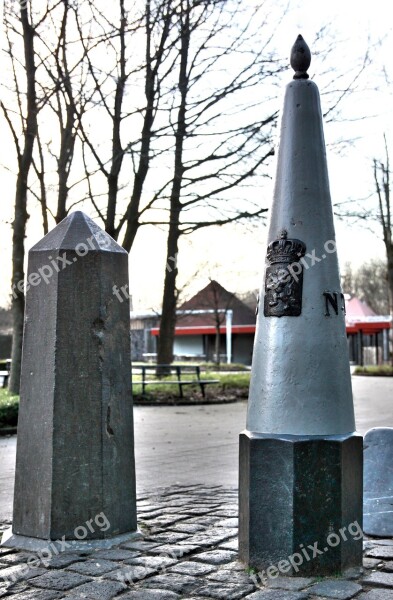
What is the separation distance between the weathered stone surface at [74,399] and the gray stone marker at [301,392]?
3.39 feet

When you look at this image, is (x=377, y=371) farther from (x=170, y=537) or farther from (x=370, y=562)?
(x=370, y=562)

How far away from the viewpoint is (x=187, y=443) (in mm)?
11203

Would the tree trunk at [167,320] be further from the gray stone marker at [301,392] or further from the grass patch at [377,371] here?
the gray stone marker at [301,392]

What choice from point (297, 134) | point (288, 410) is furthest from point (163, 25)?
point (288, 410)

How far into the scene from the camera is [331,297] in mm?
4617

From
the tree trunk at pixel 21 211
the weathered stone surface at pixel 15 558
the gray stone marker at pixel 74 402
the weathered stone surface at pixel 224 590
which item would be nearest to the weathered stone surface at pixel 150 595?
the weathered stone surface at pixel 224 590

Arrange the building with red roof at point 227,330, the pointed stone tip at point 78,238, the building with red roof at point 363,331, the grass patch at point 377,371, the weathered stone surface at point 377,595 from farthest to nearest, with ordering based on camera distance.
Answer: the building with red roof at point 227,330
the building with red roof at point 363,331
the grass patch at point 377,371
the pointed stone tip at point 78,238
the weathered stone surface at point 377,595

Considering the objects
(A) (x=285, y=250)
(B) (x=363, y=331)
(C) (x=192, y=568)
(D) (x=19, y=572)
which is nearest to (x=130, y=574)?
(C) (x=192, y=568)

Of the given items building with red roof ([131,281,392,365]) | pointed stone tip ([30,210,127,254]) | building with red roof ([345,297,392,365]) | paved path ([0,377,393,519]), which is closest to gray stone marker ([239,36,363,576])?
pointed stone tip ([30,210,127,254])

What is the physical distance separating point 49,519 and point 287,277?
2124 mm

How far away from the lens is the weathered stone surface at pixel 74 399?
5.06 m

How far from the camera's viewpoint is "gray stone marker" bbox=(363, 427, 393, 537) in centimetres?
535

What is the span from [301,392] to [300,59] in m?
2.03

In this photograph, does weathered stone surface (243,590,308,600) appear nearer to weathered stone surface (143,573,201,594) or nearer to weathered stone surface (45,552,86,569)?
weathered stone surface (143,573,201,594)
